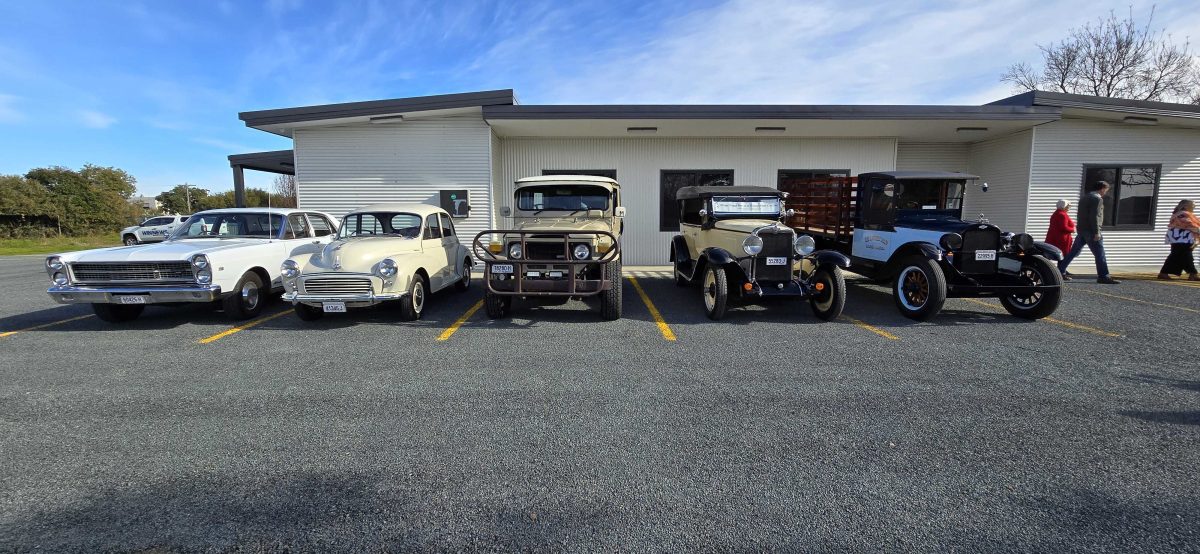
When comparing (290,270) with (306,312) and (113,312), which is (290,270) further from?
(113,312)

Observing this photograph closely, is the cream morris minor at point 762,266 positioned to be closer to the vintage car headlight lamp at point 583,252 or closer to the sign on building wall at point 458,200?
the vintage car headlight lamp at point 583,252

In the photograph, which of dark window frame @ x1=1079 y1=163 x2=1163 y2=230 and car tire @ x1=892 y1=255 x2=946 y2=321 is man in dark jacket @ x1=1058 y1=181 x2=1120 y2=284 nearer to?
dark window frame @ x1=1079 y1=163 x2=1163 y2=230

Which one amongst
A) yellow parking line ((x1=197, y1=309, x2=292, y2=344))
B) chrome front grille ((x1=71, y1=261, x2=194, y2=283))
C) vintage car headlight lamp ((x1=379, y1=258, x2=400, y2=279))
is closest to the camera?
yellow parking line ((x1=197, y1=309, x2=292, y2=344))

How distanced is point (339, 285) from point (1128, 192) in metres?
17.5

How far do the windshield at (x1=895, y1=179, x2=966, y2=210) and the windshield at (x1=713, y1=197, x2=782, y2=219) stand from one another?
191 centimetres

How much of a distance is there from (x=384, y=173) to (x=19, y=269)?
11737 mm

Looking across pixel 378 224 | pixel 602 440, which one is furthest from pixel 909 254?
pixel 378 224

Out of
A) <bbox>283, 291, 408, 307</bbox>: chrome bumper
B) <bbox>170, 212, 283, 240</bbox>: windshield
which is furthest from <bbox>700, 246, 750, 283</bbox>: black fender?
<bbox>170, 212, 283, 240</bbox>: windshield

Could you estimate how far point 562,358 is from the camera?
4965 mm

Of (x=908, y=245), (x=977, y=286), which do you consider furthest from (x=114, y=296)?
(x=977, y=286)

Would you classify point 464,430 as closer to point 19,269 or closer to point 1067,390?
point 1067,390

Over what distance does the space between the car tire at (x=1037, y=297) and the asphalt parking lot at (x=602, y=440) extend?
2.01ft

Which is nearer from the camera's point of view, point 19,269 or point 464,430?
point 464,430

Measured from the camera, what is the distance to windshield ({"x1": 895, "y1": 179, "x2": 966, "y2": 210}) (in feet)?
25.5
